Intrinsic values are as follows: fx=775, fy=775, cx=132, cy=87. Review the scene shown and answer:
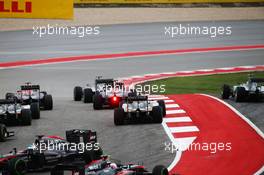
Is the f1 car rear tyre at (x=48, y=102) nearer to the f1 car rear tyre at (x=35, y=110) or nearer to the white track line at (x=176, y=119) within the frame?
the f1 car rear tyre at (x=35, y=110)

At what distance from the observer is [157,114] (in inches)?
1048

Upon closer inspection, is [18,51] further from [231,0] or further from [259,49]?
[231,0]

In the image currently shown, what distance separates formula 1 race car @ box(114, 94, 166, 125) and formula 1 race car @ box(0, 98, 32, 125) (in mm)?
3151

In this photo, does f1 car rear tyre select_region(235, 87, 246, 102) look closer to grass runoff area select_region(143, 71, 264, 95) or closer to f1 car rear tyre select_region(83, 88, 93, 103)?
grass runoff area select_region(143, 71, 264, 95)

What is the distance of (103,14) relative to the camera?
59156 millimetres

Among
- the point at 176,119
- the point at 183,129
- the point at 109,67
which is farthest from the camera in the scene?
the point at 109,67

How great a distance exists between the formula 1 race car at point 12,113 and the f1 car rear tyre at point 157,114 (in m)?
4.33

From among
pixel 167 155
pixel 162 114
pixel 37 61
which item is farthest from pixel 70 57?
pixel 167 155

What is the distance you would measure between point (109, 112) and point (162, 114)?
3.27 meters

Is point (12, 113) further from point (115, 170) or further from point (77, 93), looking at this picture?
point (115, 170)

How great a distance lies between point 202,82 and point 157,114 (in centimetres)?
1121

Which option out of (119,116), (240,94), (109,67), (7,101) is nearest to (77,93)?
(7,101)

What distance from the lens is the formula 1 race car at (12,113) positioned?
2700cm

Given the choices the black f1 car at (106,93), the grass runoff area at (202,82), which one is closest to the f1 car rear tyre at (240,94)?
the grass runoff area at (202,82)
